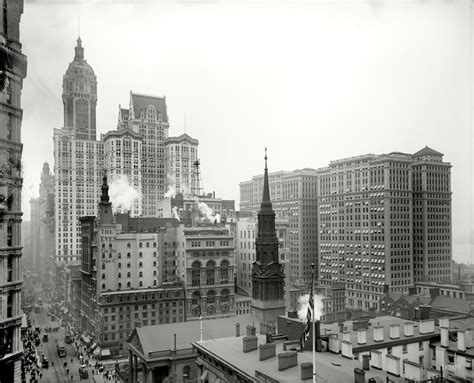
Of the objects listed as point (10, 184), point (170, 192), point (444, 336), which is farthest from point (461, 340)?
point (170, 192)

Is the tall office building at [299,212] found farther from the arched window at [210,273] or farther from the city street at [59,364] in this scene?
the city street at [59,364]


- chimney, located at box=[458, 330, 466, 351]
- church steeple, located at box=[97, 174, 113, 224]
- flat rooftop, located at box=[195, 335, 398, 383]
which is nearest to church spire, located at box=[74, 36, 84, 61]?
flat rooftop, located at box=[195, 335, 398, 383]

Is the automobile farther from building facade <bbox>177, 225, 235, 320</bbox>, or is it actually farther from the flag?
the flag

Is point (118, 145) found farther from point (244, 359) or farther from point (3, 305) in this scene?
point (244, 359)

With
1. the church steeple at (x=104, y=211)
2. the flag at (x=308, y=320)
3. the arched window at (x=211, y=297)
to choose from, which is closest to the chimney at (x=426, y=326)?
the flag at (x=308, y=320)

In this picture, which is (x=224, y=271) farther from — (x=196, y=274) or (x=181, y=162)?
(x=181, y=162)

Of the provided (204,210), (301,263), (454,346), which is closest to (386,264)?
(301,263)
